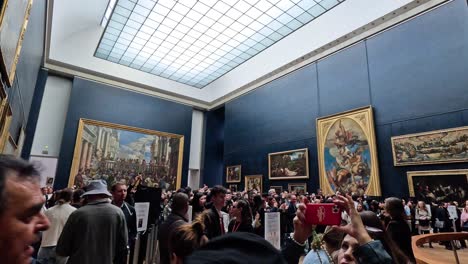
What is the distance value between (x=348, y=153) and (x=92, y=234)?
11.8 metres

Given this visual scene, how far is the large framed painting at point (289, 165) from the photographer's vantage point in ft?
47.5

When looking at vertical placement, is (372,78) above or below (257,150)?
above

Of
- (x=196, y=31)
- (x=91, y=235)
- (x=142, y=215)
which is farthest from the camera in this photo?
(x=196, y=31)

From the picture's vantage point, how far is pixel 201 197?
591cm

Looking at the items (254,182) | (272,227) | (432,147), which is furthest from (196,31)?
(272,227)

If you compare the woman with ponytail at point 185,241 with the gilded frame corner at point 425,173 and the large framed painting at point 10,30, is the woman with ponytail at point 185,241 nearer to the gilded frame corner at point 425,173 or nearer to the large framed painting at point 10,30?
the large framed painting at point 10,30

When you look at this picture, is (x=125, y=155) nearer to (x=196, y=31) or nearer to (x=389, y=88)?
(x=196, y=31)

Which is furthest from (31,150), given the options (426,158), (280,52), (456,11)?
(456,11)

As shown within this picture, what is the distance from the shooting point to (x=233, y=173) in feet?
64.7

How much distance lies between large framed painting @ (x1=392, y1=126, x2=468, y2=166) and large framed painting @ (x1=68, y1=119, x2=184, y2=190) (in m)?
14.0

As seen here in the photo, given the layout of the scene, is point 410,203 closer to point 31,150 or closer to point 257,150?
point 257,150

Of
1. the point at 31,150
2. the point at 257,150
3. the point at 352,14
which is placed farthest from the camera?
the point at 257,150

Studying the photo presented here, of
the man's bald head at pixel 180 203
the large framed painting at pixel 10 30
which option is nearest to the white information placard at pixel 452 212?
A: the man's bald head at pixel 180 203

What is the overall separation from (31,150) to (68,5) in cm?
863
